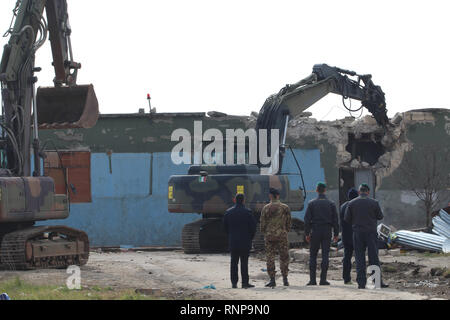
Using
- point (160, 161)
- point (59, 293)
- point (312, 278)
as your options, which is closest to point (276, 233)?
point (312, 278)

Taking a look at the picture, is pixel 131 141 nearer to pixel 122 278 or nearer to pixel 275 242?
pixel 122 278

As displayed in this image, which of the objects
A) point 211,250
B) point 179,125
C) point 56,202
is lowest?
point 211,250

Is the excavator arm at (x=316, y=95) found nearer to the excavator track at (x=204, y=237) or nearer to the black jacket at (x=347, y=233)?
the excavator track at (x=204, y=237)

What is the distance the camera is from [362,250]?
12570mm

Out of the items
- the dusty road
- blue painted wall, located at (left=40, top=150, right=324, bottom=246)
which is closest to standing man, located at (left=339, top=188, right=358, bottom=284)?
the dusty road

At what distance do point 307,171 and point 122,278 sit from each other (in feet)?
45.1

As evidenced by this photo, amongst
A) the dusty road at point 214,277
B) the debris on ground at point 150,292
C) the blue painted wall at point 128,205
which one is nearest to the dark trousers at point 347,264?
the dusty road at point 214,277

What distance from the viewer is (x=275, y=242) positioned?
12828 mm

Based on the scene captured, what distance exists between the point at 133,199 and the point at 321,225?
49.6 feet

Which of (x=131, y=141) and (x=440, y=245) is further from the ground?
(x=131, y=141)

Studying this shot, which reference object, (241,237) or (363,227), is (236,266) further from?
(363,227)

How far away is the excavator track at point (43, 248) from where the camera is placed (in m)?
15.8

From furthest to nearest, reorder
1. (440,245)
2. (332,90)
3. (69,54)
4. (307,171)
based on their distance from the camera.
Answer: (307,171), (332,90), (440,245), (69,54)
